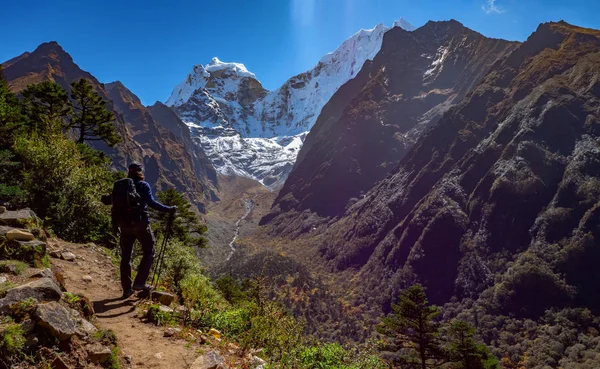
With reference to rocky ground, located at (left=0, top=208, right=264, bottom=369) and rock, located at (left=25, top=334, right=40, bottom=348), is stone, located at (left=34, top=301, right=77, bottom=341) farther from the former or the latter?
rock, located at (left=25, top=334, right=40, bottom=348)

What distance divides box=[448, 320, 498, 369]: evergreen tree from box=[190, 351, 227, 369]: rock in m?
34.8

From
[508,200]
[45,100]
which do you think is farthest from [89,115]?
[508,200]

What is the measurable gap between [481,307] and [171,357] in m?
105

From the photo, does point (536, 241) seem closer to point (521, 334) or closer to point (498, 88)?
point (521, 334)

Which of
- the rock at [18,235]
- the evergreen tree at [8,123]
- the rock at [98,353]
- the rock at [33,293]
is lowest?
the rock at [98,353]

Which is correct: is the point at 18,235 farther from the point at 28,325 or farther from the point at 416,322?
the point at 416,322

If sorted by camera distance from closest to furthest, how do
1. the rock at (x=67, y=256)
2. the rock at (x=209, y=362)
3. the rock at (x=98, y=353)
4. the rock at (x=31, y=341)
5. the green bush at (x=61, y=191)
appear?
the rock at (x=31, y=341) < the rock at (x=98, y=353) < the rock at (x=209, y=362) < the rock at (x=67, y=256) < the green bush at (x=61, y=191)

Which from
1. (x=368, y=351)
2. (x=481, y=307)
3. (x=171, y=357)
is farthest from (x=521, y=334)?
(x=171, y=357)

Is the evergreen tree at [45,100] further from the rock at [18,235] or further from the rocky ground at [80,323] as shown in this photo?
the rock at [18,235]

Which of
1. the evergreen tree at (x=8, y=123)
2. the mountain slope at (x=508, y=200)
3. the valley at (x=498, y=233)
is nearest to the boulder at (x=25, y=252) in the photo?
the evergreen tree at (x=8, y=123)

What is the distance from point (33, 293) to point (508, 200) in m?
125

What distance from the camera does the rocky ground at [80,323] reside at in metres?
3.90

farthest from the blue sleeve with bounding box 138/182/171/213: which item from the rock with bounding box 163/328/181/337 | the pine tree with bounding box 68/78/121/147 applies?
the pine tree with bounding box 68/78/121/147

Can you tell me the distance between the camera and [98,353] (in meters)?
4.29
